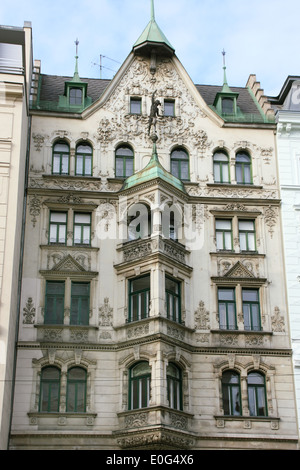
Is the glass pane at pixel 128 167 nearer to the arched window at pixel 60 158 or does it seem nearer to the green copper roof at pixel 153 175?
the green copper roof at pixel 153 175

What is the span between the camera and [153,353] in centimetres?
3073

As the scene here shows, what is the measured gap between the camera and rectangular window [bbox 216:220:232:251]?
35.0 m

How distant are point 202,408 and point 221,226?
8558 millimetres

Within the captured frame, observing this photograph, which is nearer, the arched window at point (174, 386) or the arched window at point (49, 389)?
the arched window at point (174, 386)

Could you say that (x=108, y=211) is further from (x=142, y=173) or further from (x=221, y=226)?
(x=221, y=226)

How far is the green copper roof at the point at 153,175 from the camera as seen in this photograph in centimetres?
3400

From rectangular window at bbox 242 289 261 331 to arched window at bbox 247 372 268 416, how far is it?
209 centimetres

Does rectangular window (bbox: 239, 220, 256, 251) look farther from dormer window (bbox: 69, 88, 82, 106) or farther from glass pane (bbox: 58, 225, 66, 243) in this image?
dormer window (bbox: 69, 88, 82, 106)

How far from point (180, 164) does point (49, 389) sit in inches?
480

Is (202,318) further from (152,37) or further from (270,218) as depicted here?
(152,37)

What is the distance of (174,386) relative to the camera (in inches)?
1227

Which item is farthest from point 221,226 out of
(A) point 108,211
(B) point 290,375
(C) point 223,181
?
(B) point 290,375

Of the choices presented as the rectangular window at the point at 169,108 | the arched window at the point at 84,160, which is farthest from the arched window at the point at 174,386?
the rectangular window at the point at 169,108

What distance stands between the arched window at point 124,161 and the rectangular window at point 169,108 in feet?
9.16
